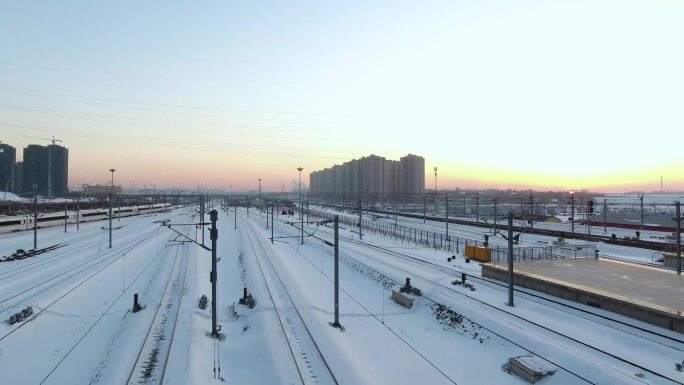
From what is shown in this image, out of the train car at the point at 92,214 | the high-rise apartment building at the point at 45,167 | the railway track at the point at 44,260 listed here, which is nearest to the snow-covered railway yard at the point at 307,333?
the railway track at the point at 44,260

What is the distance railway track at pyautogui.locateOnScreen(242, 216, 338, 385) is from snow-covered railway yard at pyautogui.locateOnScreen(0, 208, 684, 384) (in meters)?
0.07

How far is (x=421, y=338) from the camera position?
18375mm

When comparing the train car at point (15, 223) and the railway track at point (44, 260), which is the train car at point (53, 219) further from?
the railway track at point (44, 260)

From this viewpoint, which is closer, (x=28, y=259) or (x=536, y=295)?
(x=536, y=295)

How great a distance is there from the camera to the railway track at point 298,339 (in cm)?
1401

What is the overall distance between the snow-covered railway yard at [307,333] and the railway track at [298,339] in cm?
7

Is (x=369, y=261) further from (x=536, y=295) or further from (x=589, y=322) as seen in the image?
(x=589, y=322)

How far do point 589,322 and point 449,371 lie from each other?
743cm

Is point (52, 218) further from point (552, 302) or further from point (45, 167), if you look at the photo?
point (45, 167)

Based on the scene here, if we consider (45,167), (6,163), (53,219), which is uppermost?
(6,163)

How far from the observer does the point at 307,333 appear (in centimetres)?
1808

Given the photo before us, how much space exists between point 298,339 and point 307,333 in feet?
2.62

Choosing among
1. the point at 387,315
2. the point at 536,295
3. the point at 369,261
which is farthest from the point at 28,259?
the point at 536,295

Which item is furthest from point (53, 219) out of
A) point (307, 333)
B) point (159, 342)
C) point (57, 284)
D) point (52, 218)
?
point (307, 333)
